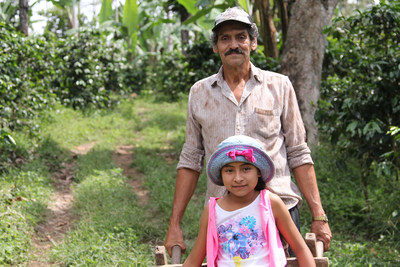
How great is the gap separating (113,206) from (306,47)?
2952 millimetres

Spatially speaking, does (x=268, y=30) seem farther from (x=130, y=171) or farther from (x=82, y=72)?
(x=82, y=72)

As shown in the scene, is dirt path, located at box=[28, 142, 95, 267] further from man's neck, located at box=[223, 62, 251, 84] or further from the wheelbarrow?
man's neck, located at box=[223, 62, 251, 84]

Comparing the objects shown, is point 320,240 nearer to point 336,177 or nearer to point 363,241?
point 363,241

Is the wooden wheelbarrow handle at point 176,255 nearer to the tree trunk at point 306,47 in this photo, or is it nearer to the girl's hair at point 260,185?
the girl's hair at point 260,185

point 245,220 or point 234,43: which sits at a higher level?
point 234,43

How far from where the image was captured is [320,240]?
256 centimetres

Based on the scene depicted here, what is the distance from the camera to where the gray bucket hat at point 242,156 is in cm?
216

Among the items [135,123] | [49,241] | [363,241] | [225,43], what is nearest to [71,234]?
[49,241]

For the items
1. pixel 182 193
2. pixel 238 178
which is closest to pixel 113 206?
pixel 182 193

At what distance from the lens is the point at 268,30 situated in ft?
25.5

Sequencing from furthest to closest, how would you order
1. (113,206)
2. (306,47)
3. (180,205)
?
(306,47) → (113,206) → (180,205)

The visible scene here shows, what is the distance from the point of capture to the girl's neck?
225cm

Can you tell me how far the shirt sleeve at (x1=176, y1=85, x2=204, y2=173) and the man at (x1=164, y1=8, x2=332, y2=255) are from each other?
0.02 metres

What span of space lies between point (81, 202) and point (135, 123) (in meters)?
5.46
